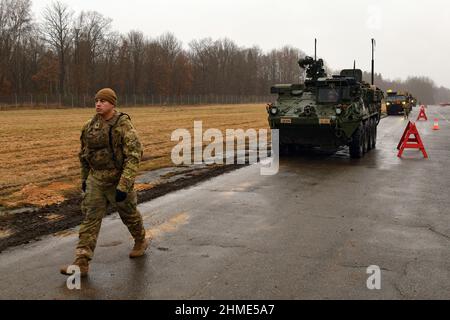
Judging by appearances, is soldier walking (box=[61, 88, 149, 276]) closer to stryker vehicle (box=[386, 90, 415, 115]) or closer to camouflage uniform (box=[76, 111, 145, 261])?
camouflage uniform (box=[76, 111, 145, 261])

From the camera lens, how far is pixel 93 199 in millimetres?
5309

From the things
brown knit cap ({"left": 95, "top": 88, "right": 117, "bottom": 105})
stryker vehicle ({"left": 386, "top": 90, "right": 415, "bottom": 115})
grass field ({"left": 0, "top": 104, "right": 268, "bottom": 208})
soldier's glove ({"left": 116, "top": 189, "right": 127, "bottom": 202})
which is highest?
stryker vehicle ({"left": 386, "top": 90, "right": 415, "bottom": 115})

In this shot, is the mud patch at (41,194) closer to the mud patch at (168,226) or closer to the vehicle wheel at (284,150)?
the mud patch at (168,226)

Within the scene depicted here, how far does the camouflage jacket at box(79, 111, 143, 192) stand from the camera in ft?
17.3

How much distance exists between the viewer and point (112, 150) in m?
5.31

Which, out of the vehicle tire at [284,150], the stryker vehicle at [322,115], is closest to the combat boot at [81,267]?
the stryker vehicle at [322,115]

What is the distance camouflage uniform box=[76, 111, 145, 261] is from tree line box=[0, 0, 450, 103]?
73937 millimetres

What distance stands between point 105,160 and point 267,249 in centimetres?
218

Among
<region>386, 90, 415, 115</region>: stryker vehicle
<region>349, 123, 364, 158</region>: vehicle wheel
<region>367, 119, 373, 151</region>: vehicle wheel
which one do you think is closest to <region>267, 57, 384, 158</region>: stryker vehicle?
<region>349, 123, 364, 158</region>: vehicle wheel

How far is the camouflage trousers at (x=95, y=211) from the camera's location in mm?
5180

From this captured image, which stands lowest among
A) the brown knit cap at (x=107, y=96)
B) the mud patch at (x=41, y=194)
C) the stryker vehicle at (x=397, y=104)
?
the mud patch at (x=41, y=194)

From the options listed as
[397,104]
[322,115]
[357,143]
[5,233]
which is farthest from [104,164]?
[397,104]

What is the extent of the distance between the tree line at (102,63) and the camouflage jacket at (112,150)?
243 ft
